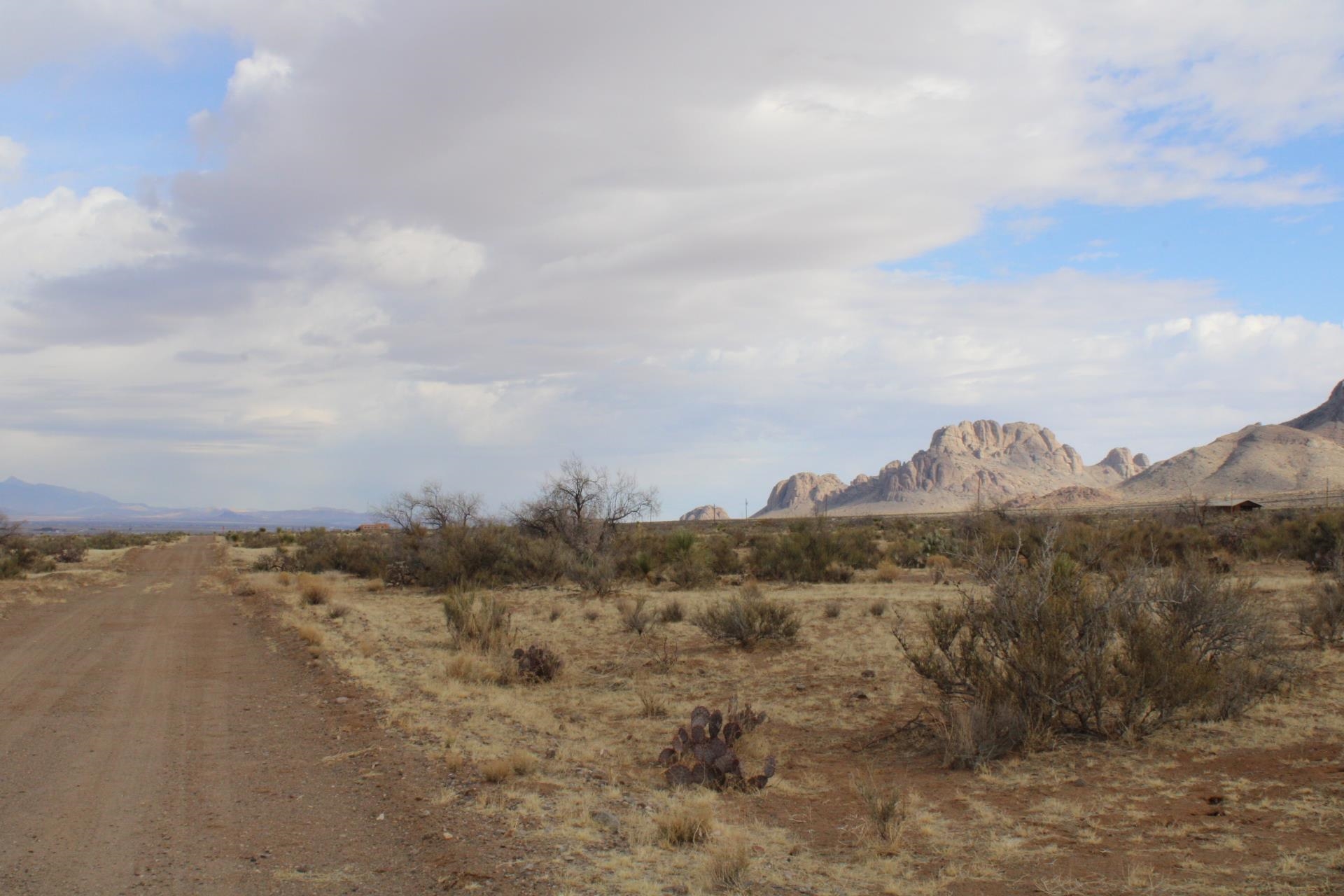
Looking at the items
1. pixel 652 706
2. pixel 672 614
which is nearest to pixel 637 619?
pixel 672 614

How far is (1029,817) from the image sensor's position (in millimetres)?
6852

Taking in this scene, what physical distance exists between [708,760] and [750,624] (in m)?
7.34

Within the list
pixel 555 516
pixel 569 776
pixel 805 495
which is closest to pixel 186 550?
pixel 555 516

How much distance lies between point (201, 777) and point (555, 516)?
74.2 feet

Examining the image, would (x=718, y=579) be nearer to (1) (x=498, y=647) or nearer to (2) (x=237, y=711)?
(1) (x=498, y=647)

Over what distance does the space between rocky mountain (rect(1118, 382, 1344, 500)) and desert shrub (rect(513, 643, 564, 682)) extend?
326 ft

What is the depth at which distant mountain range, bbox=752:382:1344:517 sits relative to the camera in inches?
4146

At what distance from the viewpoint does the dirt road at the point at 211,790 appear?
218 inches

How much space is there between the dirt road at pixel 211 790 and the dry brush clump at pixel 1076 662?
509 centimetres

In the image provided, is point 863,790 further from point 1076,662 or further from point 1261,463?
point 1261,463

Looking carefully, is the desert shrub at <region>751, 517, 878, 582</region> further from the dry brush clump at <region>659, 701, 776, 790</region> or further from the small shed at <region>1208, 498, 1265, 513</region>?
the small shed at <region>1208, 498, 1265, 513</region>

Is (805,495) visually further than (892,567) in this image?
Yes

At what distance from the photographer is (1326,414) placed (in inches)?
4759

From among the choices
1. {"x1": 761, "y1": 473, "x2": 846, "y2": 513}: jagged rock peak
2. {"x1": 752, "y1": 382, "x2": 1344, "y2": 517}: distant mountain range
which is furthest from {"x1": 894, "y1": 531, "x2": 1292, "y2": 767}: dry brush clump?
{"x1": 761, "y1": 473, "x2": 846, "y2": 513}: jagged rock peak
